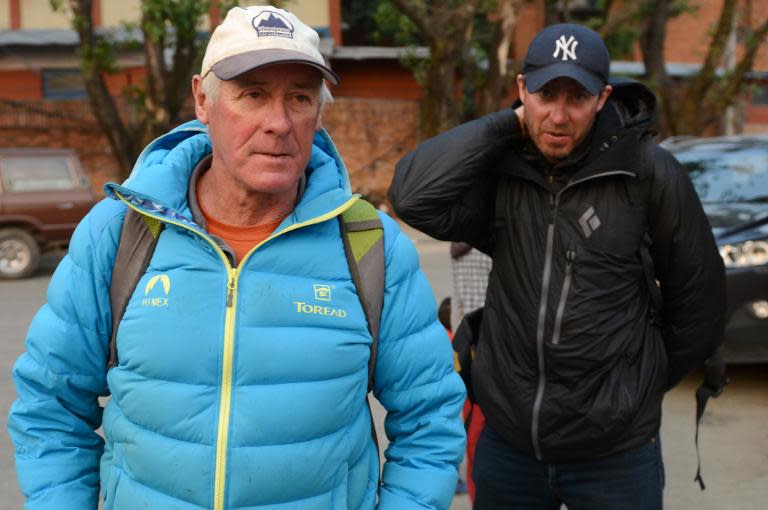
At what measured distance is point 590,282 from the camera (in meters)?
2.58

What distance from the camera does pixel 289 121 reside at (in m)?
1.96

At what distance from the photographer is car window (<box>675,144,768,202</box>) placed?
743cm

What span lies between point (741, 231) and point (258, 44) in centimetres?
555

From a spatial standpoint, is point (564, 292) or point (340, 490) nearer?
point (340, 490)

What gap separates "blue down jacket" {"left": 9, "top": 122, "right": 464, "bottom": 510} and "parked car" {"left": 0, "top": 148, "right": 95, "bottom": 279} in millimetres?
12097

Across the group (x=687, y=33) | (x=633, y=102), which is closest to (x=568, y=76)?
(x=633, y=102)

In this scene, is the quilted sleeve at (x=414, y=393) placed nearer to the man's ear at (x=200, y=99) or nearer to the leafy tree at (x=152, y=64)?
the man's ear at (x=200, y=99)

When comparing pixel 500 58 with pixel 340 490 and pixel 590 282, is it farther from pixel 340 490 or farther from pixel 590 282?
pixel 340 490

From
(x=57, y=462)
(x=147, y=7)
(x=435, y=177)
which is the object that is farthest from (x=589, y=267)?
(x=147, y=7)

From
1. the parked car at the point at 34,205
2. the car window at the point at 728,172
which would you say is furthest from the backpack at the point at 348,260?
the parked car at the point at 34,205

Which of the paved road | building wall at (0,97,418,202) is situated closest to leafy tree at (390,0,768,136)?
building wall at (0,97,418,202)

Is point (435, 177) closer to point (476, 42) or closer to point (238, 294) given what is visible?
point (238, 294)

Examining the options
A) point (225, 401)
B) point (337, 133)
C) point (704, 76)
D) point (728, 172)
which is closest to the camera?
point (225, 401)

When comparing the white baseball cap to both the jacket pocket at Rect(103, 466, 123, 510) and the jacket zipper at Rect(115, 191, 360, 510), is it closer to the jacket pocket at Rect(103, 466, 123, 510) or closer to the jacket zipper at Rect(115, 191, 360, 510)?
the jacket zipper at Rect(115, 191, 360, 510)
